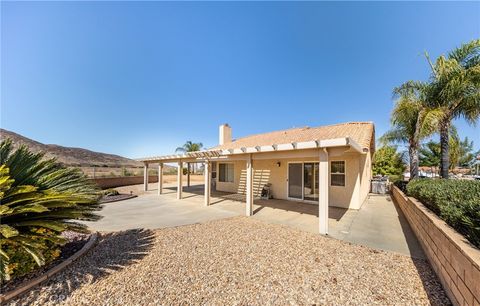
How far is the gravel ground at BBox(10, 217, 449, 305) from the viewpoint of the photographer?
2822 millimetres

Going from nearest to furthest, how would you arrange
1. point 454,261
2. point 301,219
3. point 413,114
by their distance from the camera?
point 454,261 < point 301,219 < point 413,114

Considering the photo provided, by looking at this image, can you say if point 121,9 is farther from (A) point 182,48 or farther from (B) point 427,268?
(B) point 427,268

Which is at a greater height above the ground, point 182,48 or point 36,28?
point 182,48

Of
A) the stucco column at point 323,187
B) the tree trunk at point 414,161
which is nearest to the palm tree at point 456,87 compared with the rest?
the tree trunk at point 414,161

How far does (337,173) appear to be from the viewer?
9539mm

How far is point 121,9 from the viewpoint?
816cm

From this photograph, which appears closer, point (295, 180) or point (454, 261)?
point (454, 261)

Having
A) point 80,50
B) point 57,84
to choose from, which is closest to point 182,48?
point 80,50

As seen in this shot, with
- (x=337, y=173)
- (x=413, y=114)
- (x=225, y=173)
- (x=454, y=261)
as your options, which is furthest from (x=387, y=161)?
(x=454, y=261)

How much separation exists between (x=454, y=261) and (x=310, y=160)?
7180 millimetres

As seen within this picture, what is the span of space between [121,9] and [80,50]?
3176mm

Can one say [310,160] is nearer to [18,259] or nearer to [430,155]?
[18,259]

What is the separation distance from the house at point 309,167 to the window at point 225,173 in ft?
0.84

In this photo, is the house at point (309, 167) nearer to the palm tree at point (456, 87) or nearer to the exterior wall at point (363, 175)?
the exterior wall at point (363, 175)
